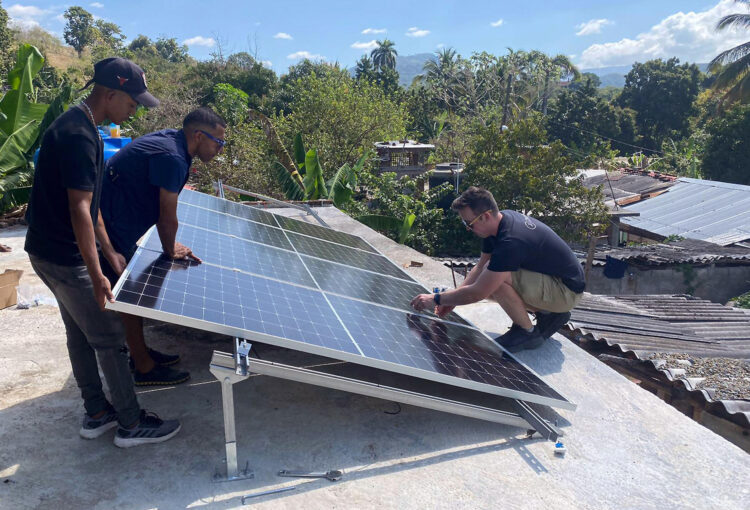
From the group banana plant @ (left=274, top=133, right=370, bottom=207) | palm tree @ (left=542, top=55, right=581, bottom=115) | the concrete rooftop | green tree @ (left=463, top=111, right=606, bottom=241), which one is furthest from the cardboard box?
palm tree @ (left=542, top=55, right=581, bottom=115)

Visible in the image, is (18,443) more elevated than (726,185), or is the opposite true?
(726,185)

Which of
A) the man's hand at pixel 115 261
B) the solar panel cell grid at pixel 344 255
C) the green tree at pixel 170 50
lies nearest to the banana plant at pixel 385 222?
the solar panel cell grid at pixel 344 255

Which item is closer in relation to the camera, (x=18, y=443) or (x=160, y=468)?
(x=160, y=468)

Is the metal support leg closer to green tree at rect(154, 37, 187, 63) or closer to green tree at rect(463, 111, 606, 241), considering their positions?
green tree at rect(463, 111, 606, 241)

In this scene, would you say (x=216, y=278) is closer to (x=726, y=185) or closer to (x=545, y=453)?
(x=545, y=453)

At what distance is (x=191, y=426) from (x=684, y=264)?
54.7 ft

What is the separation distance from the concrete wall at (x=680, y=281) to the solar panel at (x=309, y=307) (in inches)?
533

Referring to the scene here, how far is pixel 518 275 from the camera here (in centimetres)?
494

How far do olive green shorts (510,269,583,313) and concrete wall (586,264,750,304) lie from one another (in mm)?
12888

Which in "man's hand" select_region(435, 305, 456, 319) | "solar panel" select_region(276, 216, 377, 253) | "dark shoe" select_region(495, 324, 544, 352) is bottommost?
"dark shoe" select_region(495, 324, 544, 352)

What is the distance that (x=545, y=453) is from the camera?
3.61 meters

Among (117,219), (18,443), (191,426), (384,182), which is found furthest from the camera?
(384,182)

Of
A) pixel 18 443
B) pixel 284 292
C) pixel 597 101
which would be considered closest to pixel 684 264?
pixel 284 292

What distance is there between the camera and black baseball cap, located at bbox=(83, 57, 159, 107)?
3260 millimetres
